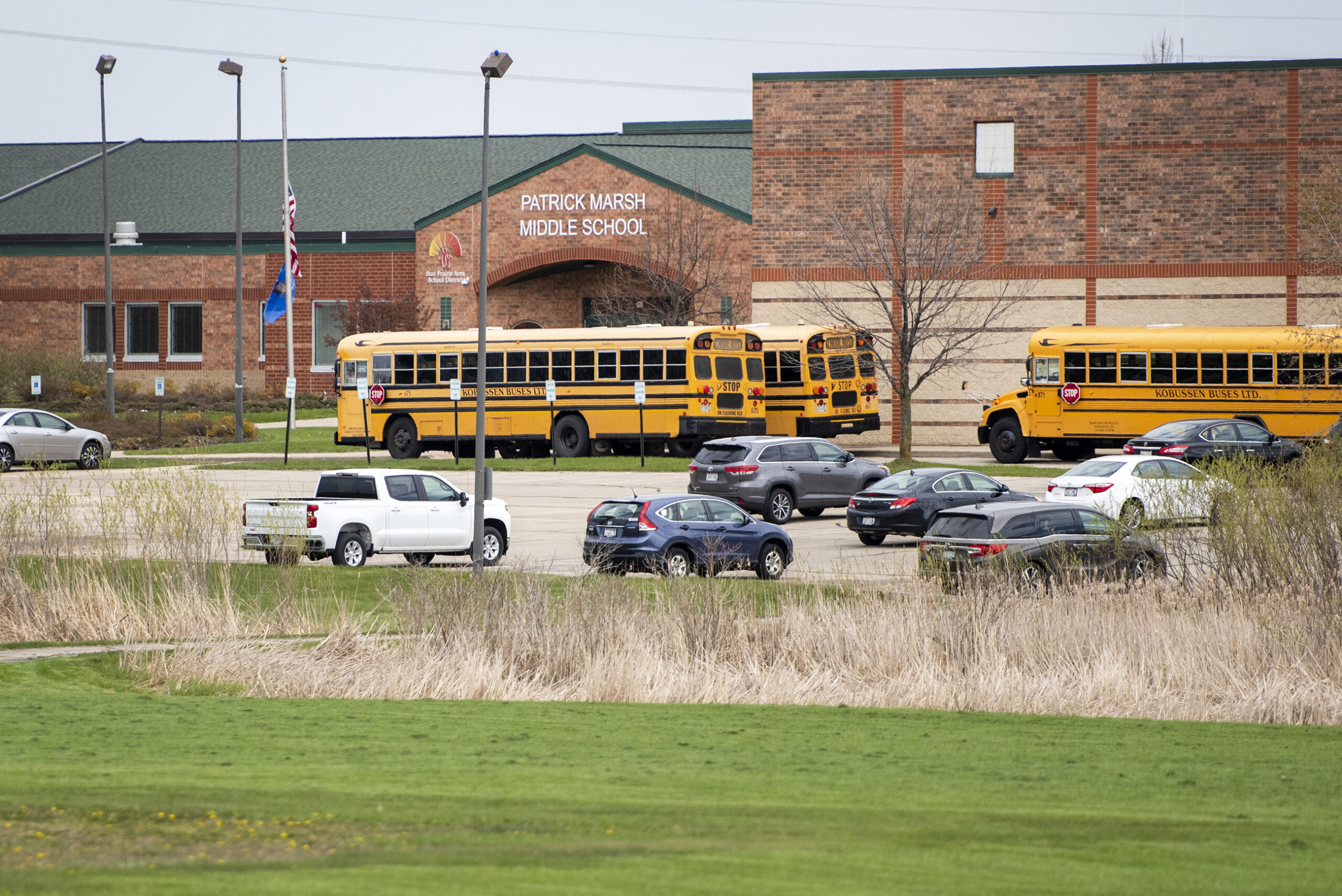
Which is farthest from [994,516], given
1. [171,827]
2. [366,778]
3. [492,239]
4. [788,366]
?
[492,239]

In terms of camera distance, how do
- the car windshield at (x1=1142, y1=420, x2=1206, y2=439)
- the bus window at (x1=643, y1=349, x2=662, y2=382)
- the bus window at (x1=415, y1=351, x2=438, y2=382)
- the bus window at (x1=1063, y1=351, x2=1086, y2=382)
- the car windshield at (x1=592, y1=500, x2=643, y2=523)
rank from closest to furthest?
the car windshield at (x1=592, y1=500, x2=643, y2=523) → the car windshield at (x1=1142, y1=420, x2=1206, y2=439) → the bus window at (x1=1063, y1=351, x2=1086, y2=382) → the bus window at (x1=643, y1=349, x2=662, y2=382) → the bus window at (x1=415, y1=351, x2=438, y2=382)

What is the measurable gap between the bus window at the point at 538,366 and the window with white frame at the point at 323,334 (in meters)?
20.9

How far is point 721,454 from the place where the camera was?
27375 millimetres

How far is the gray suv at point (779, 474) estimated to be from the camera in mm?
26719

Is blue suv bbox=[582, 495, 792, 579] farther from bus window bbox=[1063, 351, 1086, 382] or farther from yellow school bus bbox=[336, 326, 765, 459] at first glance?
bus window bbox=[1063, 351, 1086, 382]

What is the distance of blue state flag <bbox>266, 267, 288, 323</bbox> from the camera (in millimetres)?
53219

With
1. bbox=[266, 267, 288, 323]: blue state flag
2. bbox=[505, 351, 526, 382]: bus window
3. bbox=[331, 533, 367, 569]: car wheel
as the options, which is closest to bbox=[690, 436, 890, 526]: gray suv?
bbox=[331, 533, 367, 569]: car wheel

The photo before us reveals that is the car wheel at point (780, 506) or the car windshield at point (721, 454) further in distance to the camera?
the car windshield at point (721, 454)

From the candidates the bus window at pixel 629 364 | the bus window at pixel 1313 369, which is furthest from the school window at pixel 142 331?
the bus window at pixel 1313 369

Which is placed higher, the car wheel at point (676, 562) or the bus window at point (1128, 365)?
the bus window at point (1128, 365)

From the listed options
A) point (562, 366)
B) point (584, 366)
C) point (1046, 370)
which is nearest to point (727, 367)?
point (584, 366)

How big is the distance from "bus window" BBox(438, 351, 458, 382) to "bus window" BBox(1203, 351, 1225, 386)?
17.9 m

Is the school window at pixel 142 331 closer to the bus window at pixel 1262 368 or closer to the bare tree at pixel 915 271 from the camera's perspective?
the bare tree at pixel 915 271

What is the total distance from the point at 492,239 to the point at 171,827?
46.3 m
